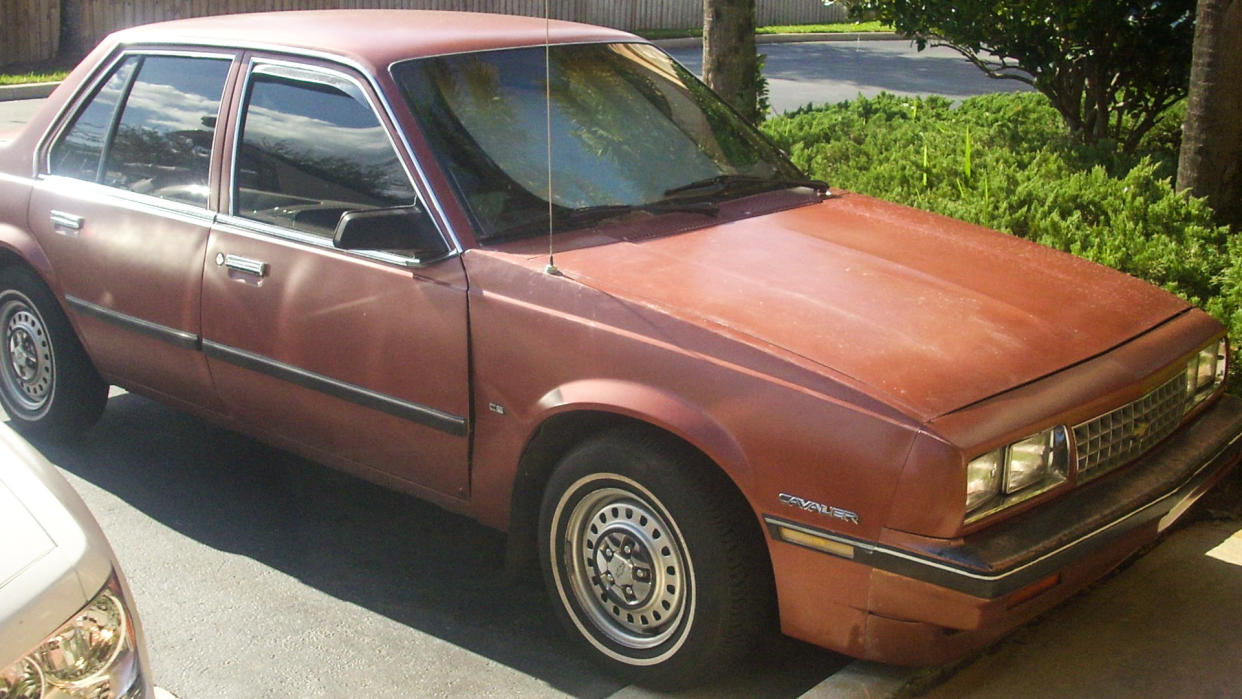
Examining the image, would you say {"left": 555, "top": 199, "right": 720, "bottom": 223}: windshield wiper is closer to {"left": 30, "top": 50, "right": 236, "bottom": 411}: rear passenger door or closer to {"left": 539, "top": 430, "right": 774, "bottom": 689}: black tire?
{"left": 539, "top": 430, "right": 774, "bottom": 689}: black tire

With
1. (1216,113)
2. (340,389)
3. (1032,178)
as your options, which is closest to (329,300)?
(340,389)

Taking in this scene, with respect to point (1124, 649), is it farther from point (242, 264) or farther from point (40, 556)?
point (242, 264)

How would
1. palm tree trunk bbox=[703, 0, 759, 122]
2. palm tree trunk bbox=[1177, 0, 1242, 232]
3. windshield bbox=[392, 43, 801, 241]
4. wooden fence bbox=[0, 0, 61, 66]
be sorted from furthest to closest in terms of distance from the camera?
wooden fence bbox=[0, 0, 61, 66]
palm tree trunk bbox=[703, 0, 759, 122]
palm tree trunk bbox=[1177, 0, 1242, 232]
windshield bbox=[392, 43, 801, 241]

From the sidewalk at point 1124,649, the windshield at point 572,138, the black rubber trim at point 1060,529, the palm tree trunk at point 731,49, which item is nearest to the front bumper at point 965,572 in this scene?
the black rubber trim at point 1060,529

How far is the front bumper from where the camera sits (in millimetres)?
3160

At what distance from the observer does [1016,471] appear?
330 cm

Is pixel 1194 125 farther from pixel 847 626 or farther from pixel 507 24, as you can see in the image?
pixel 847 626

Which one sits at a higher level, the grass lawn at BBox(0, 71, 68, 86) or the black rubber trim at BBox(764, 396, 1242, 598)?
the grass lawn at BBox(0, 71, 68, 86)

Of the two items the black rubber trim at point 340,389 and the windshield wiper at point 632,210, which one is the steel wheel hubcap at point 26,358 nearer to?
the black rubber trim at point 340,389

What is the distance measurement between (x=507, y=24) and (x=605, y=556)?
2169 mm

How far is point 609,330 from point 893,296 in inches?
32.3

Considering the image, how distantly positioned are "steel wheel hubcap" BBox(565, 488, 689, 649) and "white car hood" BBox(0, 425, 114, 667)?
1430mm

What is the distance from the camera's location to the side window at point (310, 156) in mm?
4293

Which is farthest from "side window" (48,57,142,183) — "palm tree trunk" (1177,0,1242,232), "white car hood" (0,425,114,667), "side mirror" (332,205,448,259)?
"palm tree trunk" (1177,0,1242,232)
